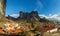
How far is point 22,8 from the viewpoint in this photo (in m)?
8.10

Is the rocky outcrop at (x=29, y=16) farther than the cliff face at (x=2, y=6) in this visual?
No

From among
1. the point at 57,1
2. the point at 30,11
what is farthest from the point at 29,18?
the point at 57,1

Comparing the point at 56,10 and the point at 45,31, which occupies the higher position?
the point at 56,10

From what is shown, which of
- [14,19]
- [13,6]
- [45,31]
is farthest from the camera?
[13,6]

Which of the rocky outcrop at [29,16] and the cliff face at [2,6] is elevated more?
the cliff face at [2,6]

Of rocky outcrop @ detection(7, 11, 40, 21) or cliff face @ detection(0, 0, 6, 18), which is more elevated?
cliff face @ detection(0, 0, 6, 18)

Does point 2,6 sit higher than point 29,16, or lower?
higher

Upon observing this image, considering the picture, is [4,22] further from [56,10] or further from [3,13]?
[56,10]

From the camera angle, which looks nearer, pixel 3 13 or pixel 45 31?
pixel 45 31

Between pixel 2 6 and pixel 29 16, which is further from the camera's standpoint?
pixel 2 6

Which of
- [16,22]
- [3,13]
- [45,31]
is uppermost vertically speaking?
[3,13]

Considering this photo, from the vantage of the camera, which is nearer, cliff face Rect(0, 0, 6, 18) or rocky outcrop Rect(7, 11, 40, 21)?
rocky outcrop Rect(7, 11, 40, 21)

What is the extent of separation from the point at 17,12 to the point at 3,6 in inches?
28.8

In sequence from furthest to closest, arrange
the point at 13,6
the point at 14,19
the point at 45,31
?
the point at 13,6 < the point at 14,19 < the point at 45,31
